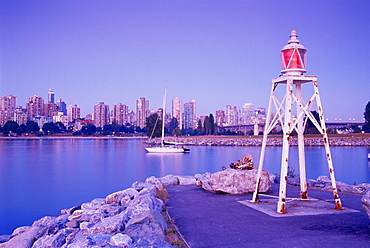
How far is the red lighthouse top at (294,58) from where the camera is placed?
9031 millimetres

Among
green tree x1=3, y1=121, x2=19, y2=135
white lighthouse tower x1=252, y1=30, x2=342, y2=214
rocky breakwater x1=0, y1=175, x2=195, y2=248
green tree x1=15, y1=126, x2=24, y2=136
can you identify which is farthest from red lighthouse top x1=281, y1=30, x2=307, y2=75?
green tree x1=3, y1=121, x2=19, y2=135

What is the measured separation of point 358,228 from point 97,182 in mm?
24003

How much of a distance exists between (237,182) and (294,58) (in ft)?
14.5

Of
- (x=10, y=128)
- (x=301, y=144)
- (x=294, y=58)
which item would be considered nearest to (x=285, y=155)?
(x=301, y=144)

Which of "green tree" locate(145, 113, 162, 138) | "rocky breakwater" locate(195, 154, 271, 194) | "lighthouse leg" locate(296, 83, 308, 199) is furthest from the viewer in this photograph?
"green tree" locate(145, 113, 162, 138)

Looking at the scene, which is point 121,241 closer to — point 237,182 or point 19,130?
point 237,182

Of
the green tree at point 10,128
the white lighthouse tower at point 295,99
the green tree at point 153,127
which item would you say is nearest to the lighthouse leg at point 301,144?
the white lighthouse tower at point 295,99

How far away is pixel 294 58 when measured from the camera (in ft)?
29.7

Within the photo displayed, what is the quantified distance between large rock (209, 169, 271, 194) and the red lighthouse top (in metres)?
3.76

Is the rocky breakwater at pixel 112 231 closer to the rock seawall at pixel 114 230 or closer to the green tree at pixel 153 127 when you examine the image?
the rock seawall at pixel 114 230

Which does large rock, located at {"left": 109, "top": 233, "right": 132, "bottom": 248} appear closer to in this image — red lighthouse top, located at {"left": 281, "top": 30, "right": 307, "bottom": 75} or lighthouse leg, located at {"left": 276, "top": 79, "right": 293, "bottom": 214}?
lighthouse leg, located at {"left": 276, "top": 79, "right": 293, "bottom": 214}

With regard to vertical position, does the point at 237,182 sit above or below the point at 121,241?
above

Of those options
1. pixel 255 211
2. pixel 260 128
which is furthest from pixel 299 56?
pixel 260 128

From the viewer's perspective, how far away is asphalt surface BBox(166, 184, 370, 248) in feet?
19.9
